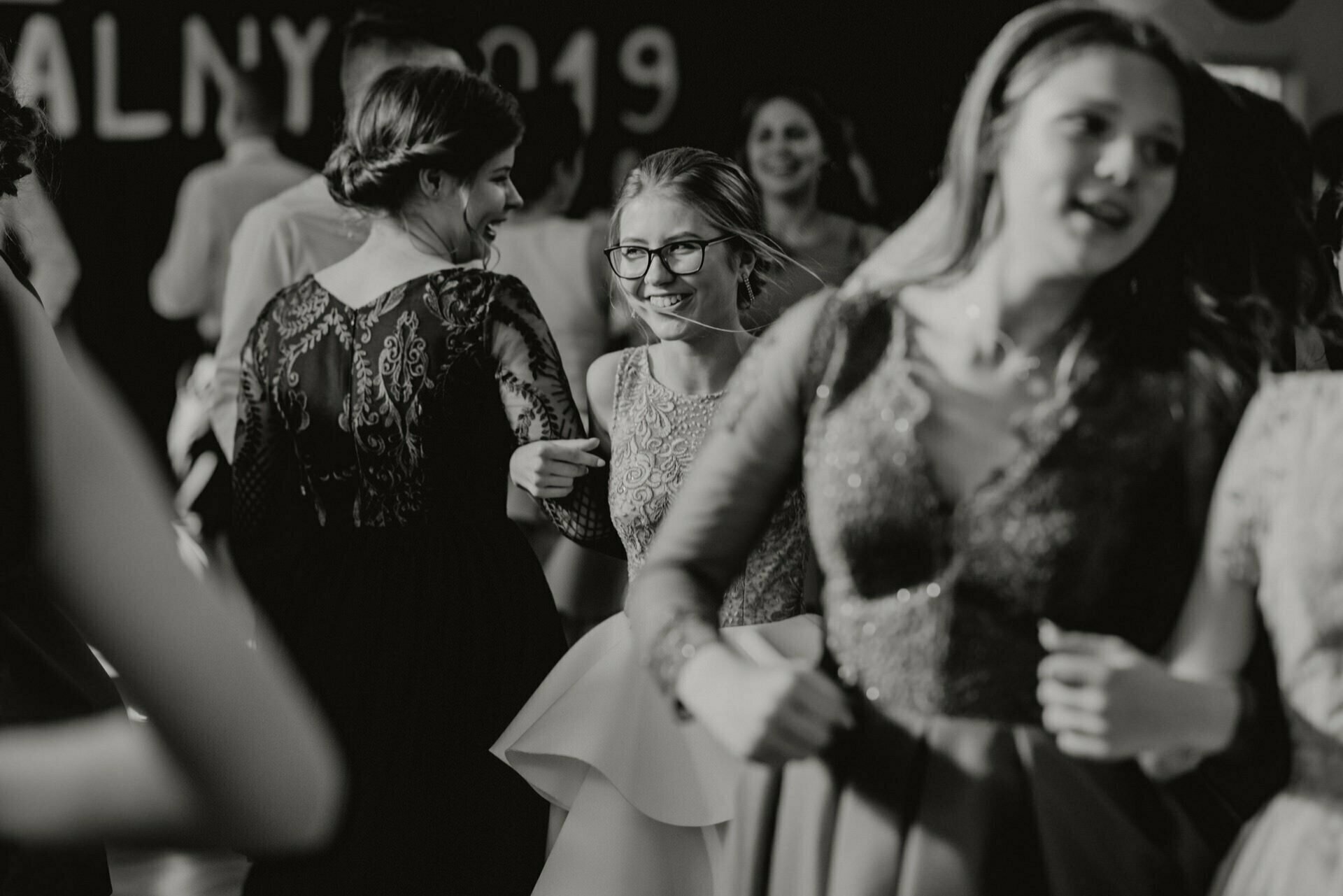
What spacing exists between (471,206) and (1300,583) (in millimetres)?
1707

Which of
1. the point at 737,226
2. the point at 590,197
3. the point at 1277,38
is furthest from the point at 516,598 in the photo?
the point at 1277,38

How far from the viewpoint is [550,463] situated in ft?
8.19

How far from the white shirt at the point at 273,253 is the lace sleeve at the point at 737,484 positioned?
7.41 feet

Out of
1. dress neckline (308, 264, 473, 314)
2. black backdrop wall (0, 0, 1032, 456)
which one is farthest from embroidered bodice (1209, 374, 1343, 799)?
black backdrop wall (0, 0, 1032, 456)

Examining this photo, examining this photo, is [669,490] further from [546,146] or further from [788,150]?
[546,146]

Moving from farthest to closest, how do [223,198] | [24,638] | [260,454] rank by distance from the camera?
[223,198] < [260,454] < [24,638]

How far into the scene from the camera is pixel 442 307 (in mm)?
2549

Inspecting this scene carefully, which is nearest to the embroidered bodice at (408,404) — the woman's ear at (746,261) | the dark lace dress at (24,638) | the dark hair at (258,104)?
the woman's ear at (746,261)

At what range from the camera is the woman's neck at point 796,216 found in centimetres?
430

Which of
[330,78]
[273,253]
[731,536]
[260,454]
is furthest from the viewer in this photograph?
[330,78]

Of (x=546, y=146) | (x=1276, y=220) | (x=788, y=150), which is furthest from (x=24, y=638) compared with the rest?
(x=546, y=146)

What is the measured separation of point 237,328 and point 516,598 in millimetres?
1260

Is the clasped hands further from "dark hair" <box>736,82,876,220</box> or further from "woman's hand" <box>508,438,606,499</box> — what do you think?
"dark hair" <box>736,82,876,220</box>

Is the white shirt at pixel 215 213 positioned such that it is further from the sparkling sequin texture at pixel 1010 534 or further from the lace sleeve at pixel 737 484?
the sparkling sequin texture at pixel 1010 534
